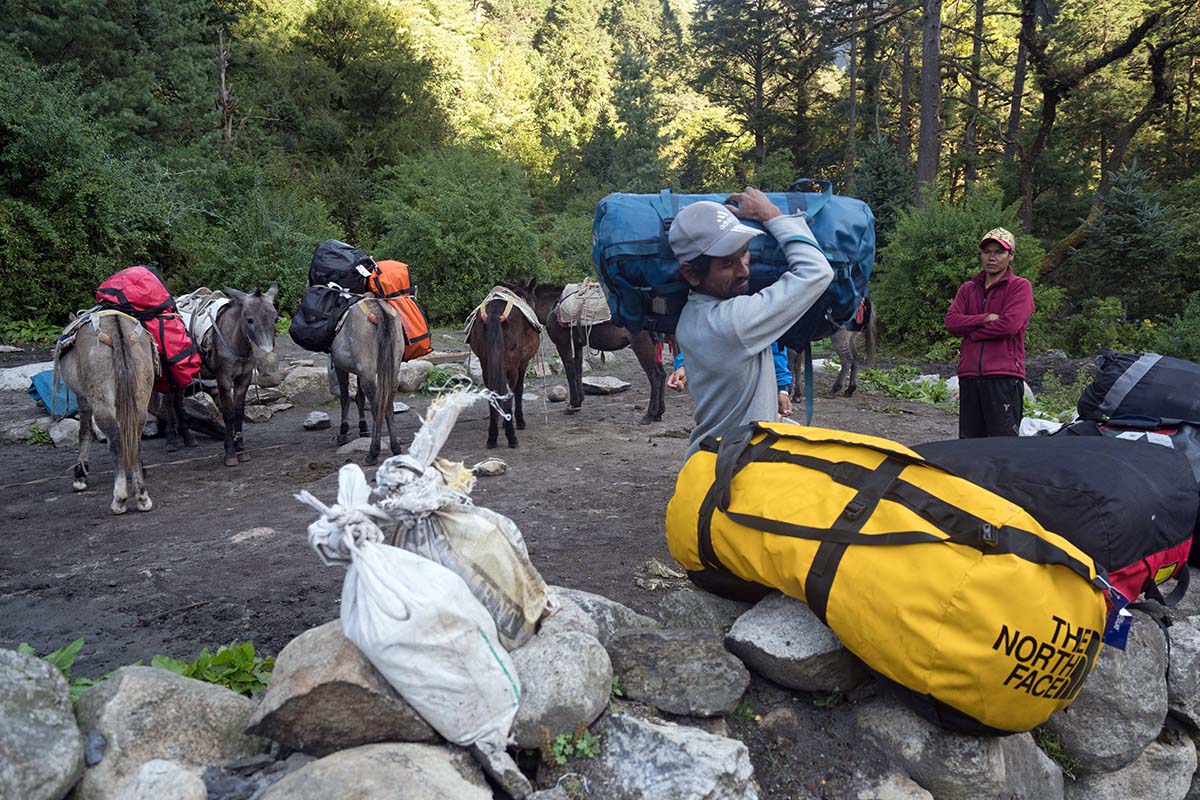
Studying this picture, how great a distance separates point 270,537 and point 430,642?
396cm

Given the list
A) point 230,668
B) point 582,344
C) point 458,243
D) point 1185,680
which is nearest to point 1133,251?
point 582,344

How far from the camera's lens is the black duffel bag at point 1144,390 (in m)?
3.48

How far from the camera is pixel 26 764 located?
5.92 feet

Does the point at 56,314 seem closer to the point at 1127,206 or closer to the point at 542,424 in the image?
the point at 542,424

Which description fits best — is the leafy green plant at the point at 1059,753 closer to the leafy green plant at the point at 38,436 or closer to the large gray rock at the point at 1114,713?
the large gray rock at the point at 1114,713

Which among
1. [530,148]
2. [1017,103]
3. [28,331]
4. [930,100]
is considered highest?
[530,148]

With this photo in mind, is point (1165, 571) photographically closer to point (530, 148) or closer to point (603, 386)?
point (603, 386)

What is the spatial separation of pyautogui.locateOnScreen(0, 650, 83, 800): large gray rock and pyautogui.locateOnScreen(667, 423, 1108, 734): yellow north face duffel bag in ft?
6.91

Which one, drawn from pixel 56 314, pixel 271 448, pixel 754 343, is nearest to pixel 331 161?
pixel 56 314

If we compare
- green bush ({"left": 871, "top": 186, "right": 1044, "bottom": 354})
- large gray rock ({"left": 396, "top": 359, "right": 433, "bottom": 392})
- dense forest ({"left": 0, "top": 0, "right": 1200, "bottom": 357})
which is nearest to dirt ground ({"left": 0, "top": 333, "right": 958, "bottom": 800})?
large gray rock ({"left": 396, "top": 359, "right": 433, "bottom": 392})

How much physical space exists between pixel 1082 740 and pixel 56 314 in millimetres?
16641

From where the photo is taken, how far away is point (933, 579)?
210 centimetres

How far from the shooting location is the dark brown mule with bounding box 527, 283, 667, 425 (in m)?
9.35

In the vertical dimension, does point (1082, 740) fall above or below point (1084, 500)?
below
